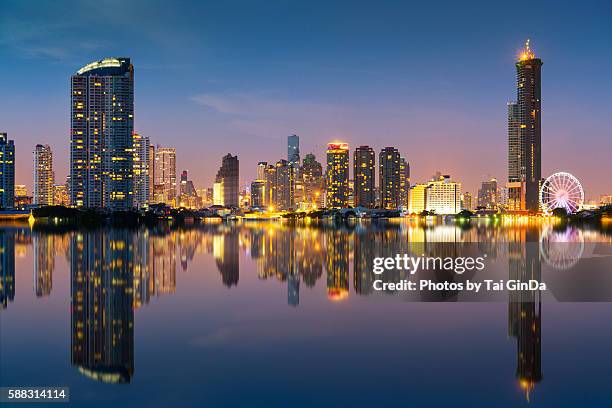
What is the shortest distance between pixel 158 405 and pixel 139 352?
496 centimetres

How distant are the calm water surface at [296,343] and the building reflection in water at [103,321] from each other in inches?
3.3

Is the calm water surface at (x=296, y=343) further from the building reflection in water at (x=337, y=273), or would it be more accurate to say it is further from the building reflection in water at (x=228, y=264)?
the building reflection in water at (x=228, y=264)

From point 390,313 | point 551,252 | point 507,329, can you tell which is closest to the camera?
point 507,329

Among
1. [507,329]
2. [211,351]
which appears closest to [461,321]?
[507,329]

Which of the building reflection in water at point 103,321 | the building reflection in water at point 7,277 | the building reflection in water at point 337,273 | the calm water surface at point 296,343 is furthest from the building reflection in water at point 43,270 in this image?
the building reflection in water at point 337,273

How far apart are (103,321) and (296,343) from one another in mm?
7731

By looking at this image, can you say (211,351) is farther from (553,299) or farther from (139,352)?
(553,299)

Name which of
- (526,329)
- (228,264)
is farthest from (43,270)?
(526,329)

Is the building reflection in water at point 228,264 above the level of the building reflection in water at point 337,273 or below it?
below

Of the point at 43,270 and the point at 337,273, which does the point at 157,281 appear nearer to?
the point at 43,270

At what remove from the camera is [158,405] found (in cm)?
1445

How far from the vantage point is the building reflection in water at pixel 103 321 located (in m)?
17.3

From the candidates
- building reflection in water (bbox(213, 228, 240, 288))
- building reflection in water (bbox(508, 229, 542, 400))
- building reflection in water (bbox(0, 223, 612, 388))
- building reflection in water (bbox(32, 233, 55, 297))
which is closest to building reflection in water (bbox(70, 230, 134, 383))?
building reflection in water (bbox(0, 223, 612, 388))

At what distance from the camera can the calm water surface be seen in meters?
15.4
